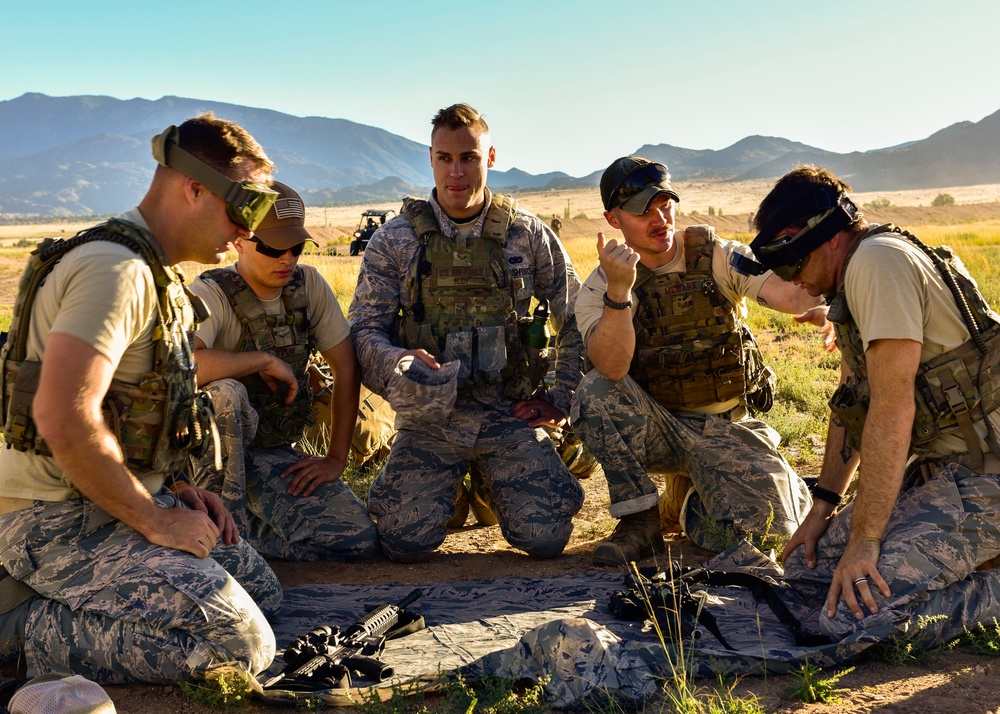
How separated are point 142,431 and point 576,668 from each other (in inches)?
72.3

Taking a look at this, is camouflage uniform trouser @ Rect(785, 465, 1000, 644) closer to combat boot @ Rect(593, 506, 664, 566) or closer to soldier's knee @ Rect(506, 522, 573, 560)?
combat boot @ Rect(593, 506, 664, 566)

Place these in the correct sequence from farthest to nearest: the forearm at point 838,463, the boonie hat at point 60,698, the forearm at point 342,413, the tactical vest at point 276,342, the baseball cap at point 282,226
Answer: the forearm at point 342,413, the tactical vest at point 276,342, the baseball cap at point 282,226, the forearm at point 838,463, the boonie hat at point 60,698

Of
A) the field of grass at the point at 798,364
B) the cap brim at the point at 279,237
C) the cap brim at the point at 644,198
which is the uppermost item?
the cap brim at the point at 644,198

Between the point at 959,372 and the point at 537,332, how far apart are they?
232cm

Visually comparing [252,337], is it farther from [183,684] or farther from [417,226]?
[183,684]

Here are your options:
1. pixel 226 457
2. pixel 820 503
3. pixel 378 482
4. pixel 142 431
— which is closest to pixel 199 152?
pixel 142 431

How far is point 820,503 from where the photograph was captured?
406 cm

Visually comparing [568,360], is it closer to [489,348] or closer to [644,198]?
[489,348]

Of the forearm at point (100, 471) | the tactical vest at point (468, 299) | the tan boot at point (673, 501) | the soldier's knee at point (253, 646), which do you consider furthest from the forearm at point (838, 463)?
the forearm at point (100, 471)

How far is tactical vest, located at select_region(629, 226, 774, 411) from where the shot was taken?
4.80 meters

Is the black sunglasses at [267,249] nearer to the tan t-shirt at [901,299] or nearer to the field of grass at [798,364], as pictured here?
the tan t-shirt at [901,299]

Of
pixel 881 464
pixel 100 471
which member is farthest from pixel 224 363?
pixel 881 464

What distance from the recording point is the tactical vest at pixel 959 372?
135 inches

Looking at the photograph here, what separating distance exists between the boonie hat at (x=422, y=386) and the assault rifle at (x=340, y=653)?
1.21 metres
